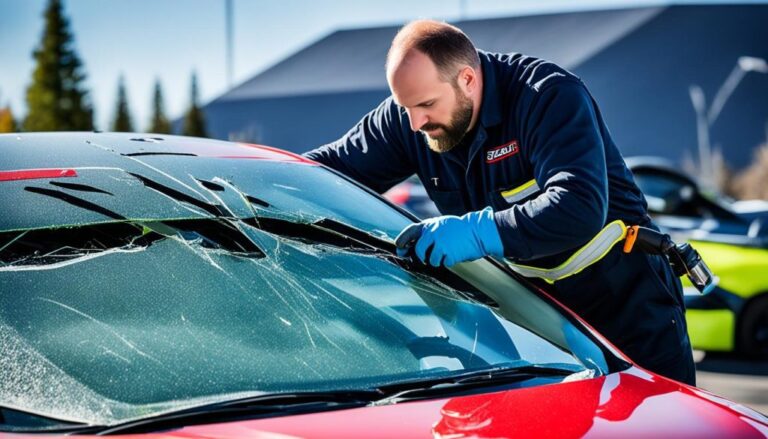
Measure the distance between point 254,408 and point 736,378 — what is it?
525cm

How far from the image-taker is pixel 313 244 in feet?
8.29

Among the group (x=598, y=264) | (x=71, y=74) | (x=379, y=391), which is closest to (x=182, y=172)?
(x=379, y=391)

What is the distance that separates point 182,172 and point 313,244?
1.18 feet

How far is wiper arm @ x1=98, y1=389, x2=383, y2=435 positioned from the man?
85cm

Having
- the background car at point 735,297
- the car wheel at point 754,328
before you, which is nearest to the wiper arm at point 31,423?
A: the background car at point 735,297

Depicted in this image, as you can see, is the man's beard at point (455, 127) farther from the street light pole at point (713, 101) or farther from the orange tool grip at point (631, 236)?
the street light pole at point (713, 101)

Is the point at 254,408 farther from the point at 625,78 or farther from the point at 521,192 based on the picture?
→ the point at 625,78

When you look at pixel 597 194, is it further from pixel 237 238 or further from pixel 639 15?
pixel 639 15

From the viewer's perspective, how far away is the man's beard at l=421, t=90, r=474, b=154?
2930 millimetres

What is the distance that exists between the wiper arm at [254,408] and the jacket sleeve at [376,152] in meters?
1.39

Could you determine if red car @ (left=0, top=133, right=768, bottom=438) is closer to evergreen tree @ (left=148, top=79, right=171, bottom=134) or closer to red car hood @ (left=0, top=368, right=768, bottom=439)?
red car hood @ (left=0, top=368, right=768, bottom=439)

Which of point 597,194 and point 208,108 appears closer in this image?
point 597,194

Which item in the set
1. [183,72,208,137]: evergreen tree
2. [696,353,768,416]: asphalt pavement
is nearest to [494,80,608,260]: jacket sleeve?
[696,353,768,416]: asphalt pavement

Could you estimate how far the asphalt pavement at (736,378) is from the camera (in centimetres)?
598
